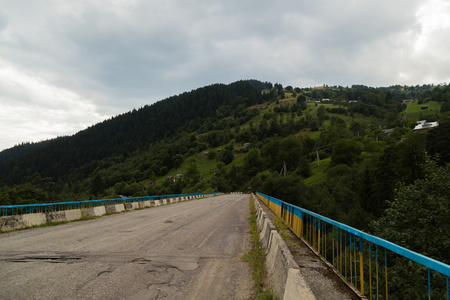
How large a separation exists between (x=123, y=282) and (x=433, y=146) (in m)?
69.4

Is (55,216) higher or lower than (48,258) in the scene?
lower

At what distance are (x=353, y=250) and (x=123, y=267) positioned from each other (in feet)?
14.5

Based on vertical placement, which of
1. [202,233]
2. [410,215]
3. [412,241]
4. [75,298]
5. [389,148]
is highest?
[389,148]

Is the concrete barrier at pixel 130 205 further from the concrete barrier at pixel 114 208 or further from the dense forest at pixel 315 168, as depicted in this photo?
the dense forest at pixel 315 168

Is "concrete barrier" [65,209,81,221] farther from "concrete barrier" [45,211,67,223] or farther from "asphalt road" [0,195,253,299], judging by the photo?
"asphalt road" [0,195,253,299]

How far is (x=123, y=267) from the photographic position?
498cm

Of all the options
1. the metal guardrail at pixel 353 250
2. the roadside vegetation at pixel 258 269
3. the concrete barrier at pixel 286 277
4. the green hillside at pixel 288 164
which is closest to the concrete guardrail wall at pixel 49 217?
the roadside vegetation at pixel 258 269

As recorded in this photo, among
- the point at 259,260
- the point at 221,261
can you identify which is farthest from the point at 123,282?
the point at 259,260

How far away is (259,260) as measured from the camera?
18.0 ft

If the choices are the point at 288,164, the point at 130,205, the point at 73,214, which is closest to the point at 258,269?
the point at 73,214

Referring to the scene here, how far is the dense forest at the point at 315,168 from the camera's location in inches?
728

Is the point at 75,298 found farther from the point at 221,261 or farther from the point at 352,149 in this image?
the point at 352,149

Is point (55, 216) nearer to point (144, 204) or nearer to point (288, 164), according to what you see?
point (144, 204)

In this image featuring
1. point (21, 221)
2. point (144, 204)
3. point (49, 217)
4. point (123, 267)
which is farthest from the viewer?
point (144, 204)
